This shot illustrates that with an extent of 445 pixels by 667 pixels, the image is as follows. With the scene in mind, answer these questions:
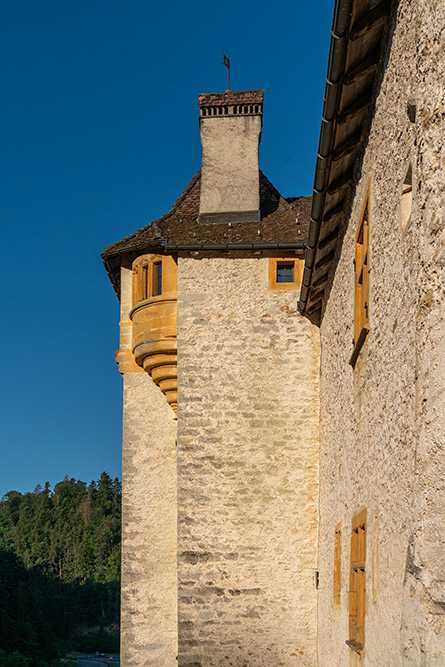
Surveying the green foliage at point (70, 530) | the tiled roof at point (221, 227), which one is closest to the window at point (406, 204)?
the tiled roof at point (221, 227)

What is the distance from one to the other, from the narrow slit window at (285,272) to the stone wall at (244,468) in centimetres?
25

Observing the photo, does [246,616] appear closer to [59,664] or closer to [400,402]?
[400,402]

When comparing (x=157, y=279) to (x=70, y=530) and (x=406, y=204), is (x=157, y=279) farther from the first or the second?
(x=70, y=530)

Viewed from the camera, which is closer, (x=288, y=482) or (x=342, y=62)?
(x=342, y=62)

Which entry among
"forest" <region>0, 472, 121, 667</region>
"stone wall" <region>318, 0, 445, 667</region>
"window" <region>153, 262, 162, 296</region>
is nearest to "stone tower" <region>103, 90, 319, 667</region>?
"window" <region>153, 262, 162, 296</region>

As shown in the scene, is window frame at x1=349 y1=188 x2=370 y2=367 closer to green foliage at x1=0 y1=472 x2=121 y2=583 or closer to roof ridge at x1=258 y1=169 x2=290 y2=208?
roof ridge at x1=258 y1=169 x2=290 y2=208

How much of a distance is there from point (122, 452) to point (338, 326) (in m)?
5.80

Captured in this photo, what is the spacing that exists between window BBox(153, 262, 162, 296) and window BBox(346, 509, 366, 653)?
6.97 meters

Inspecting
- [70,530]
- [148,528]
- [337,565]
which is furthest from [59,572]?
[337,565]

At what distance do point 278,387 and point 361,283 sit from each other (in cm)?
519

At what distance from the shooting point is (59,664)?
169ft

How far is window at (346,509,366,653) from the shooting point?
6703mm

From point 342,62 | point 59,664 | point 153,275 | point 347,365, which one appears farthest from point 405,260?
point 59,664

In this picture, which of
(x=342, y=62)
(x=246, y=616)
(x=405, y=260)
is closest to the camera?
(x=405, y=260)
